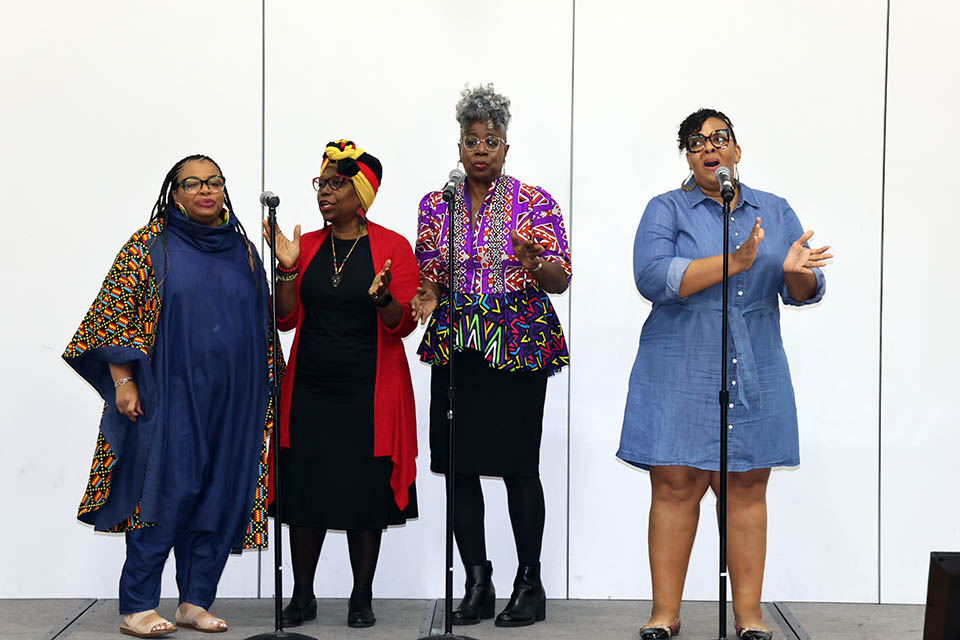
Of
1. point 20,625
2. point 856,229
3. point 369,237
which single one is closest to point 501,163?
point 369,237

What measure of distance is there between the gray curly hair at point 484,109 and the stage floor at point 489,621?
5.67 ft

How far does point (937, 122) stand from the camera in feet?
15.1

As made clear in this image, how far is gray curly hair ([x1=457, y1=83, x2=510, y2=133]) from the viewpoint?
3945 mm

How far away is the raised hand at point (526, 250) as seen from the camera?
370 centimetres

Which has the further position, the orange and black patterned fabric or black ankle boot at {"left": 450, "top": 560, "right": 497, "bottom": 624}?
black ankle boot at {"left": 450, "top": 560, "right": 497, "bottom": 624}

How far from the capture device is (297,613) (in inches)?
164

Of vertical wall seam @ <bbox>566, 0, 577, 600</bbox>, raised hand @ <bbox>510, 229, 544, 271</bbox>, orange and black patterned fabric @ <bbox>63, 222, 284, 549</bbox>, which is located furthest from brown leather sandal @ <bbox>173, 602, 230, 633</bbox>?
raised hand @ <bbox>510, 229, 544, 271</bbox>

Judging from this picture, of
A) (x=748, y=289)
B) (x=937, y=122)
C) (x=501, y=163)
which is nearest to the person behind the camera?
(x=748, y=289)

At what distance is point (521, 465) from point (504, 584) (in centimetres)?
89

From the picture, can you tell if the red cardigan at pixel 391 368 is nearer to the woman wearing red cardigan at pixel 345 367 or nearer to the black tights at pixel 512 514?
the woman wearing red cardigan at pixel 345 367

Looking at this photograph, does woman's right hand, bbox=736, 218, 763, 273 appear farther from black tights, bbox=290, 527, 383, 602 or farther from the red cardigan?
black tights, bbox=290, 527, 383, 602

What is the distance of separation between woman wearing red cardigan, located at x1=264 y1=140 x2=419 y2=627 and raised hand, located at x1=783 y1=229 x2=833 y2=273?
1.26m

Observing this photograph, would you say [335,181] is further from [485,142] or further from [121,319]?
[121,319]

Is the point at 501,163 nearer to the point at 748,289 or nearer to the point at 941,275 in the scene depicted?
the point at 748,289
